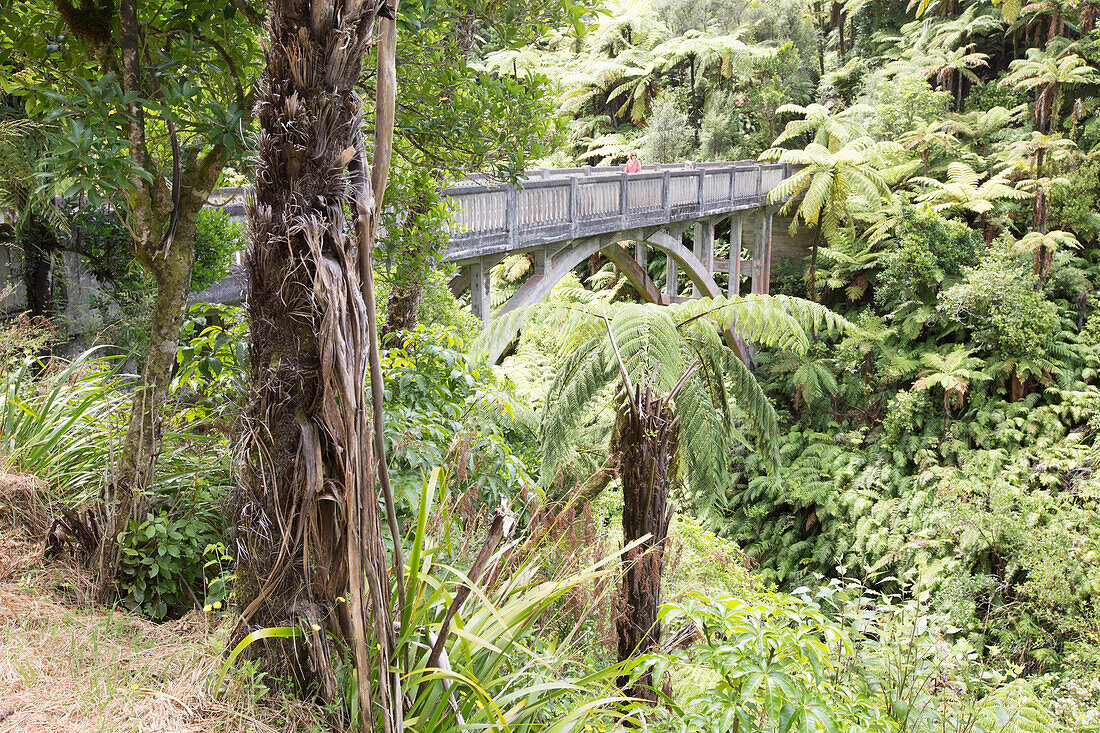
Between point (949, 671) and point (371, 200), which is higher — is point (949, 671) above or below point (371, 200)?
below

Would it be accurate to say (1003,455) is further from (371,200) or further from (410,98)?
(371,200)

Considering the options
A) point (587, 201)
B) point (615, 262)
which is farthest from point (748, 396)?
point (615, 262)

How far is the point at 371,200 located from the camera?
1283mm

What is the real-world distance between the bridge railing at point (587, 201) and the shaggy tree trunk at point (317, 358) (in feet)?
10.5

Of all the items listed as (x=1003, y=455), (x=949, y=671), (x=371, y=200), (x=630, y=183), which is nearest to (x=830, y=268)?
(x=1003, y=455)

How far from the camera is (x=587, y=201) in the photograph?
26.3 feet

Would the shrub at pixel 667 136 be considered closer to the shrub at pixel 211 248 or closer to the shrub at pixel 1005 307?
the shrub at pixel 1005 307

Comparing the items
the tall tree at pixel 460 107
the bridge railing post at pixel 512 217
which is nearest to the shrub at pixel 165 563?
the tall tree at pixel 460 107

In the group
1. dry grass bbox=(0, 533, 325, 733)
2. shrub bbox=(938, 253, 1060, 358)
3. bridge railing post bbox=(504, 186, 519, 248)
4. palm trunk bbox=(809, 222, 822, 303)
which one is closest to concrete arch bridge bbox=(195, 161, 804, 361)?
bridge railing post bbox=(504, 186, 519, 248)

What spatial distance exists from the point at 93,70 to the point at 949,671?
3.88m

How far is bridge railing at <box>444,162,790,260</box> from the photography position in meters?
6.22

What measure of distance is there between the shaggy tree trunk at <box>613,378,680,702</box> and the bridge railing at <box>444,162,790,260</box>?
2.48 m

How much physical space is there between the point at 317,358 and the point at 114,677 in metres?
0.93

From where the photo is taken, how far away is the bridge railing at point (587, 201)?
622cm
